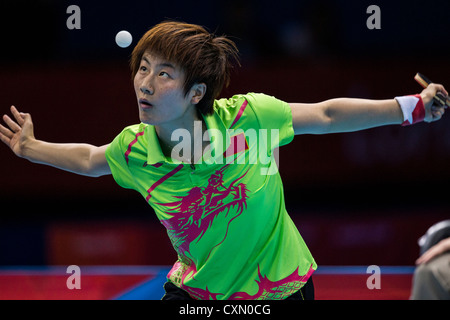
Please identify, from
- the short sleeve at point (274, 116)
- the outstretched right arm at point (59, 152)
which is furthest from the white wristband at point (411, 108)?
the outstretched right arm at point (59, 152)

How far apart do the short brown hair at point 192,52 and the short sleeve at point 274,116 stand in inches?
6.1

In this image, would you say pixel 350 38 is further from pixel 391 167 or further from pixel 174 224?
Answer: pixel 174 224

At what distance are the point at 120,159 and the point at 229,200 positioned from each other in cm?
45

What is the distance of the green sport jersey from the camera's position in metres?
2.46

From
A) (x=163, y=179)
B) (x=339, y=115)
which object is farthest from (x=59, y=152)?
(x=339, y=115)

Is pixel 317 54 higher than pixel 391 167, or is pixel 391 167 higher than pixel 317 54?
pixel 317 54

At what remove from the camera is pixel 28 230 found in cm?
560

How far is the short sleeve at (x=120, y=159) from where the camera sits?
101 inches

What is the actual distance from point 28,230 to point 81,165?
3.17 meters

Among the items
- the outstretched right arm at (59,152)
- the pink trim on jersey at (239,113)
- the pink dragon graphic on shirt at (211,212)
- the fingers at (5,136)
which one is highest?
the pink trim on jersey at (239,113)

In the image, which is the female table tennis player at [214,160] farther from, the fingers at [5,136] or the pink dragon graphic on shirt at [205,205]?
the fingers at [5,136]

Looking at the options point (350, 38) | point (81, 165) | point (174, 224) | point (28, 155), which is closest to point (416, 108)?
point (174, 224)

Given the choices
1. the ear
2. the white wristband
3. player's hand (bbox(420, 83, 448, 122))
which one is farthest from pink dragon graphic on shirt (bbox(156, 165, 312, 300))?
player's hand (bbox(420, 83, 448, 122))
